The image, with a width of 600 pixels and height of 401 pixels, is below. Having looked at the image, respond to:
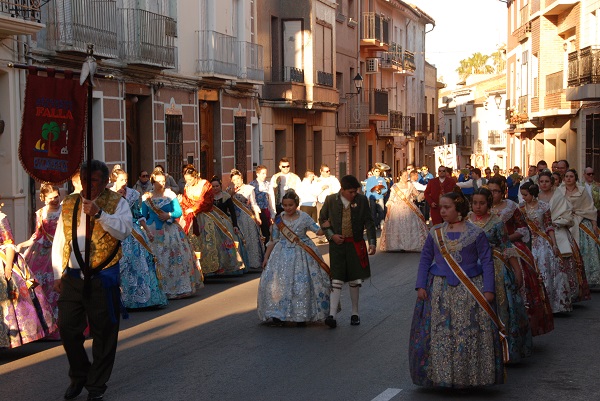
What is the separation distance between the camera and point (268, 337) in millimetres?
11164

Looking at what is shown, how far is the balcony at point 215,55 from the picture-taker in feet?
86.1

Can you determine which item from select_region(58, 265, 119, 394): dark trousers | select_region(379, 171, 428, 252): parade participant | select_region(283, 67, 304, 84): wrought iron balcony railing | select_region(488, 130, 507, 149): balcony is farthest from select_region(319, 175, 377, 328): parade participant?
select_region(488, 130, 507, 149): balcony

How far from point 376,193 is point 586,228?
42.8ft

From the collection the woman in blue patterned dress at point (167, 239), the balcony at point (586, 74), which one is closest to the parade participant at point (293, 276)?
the woman in blue patterned dress at point (167, 239)

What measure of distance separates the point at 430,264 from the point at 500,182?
2409 mm

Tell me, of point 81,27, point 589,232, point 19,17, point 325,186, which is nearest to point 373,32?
point 325,186

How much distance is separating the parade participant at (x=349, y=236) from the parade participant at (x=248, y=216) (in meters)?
6.32

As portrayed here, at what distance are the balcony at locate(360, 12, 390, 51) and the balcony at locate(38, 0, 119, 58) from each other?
26.3m

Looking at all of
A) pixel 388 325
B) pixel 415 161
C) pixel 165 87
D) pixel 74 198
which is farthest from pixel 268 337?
pixel 415 161

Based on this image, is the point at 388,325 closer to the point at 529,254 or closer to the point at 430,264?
the point at 529,254

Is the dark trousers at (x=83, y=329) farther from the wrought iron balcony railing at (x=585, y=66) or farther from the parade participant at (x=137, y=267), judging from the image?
the wrought iron balcony railing at (x=585, y=66)

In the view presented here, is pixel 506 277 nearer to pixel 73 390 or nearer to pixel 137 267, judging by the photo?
pixel 73 390

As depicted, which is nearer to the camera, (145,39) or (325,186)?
(145,39)

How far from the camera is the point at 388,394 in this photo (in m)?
8.33
